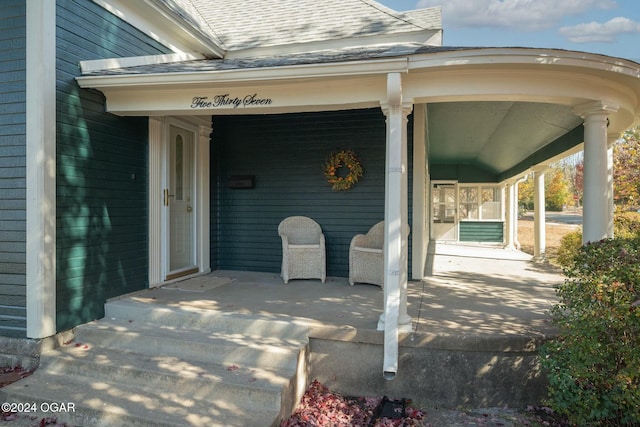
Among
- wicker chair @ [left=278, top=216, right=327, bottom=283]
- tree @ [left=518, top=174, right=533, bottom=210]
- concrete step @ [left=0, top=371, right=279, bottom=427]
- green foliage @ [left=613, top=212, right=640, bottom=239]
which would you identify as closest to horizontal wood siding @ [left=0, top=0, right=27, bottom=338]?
concrete step @ [left=0, top=371, right=279, bottom=427]

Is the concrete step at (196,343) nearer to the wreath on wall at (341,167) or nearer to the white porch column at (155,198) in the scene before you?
the white porch column at (155,198)

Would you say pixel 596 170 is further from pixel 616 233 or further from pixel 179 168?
pixel 616 233

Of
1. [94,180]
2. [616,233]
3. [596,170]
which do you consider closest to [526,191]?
[616,233]

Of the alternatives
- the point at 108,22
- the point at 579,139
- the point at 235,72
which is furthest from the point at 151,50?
the point at 579,139

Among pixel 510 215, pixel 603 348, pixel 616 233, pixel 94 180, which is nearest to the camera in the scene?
pixel 603 348

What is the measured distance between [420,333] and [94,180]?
3239mm

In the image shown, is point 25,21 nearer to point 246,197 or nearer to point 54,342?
point 54,342

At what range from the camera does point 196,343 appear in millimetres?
3391

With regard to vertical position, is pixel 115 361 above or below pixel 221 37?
below

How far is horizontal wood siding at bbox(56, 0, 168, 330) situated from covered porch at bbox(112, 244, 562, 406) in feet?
1.25

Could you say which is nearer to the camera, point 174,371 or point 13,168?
point 174,371

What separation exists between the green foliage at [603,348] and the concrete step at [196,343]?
5.99ft

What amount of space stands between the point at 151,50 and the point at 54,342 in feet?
10.6

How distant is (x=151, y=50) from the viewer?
4855mm
